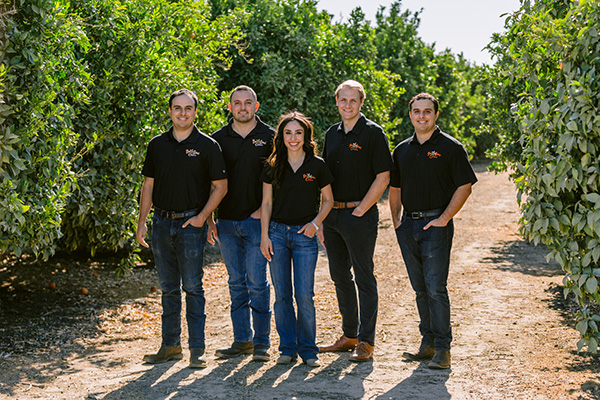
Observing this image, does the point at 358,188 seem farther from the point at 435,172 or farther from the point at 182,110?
the point at 182,110

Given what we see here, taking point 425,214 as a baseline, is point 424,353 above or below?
below

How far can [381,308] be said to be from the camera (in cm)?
844

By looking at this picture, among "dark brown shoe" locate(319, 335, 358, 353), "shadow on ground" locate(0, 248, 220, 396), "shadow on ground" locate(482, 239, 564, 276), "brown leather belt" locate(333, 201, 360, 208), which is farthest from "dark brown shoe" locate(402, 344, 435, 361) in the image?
"shadow on ground" locate(482, 239, 564, 276)

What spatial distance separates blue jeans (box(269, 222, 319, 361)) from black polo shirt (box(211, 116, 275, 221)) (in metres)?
0.40

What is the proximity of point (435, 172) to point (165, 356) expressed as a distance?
2.94 meters

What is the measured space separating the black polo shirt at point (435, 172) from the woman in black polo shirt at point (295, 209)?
0.71 metres

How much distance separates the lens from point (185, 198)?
598 centimetres

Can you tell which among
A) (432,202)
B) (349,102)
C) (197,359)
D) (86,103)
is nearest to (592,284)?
(432,202)

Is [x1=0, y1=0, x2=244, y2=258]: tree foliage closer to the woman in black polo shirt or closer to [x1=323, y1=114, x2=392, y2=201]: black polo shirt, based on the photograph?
the woman in black polo shirt

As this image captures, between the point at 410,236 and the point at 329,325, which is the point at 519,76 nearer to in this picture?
the point at 410,236

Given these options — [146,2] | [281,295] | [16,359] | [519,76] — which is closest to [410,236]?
[281,295]

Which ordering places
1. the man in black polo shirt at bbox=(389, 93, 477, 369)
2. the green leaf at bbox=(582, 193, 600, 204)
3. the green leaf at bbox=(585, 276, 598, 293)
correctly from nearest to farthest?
the green leaf at bbox=(582, 193, 600, 204) → the green leaf at bbox=(585, 276, 598, 293) → the man in black polo shirt at bbox=(389, 93, 477, 369)

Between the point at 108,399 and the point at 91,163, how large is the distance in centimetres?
375

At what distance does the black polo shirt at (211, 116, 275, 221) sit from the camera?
6.09m
